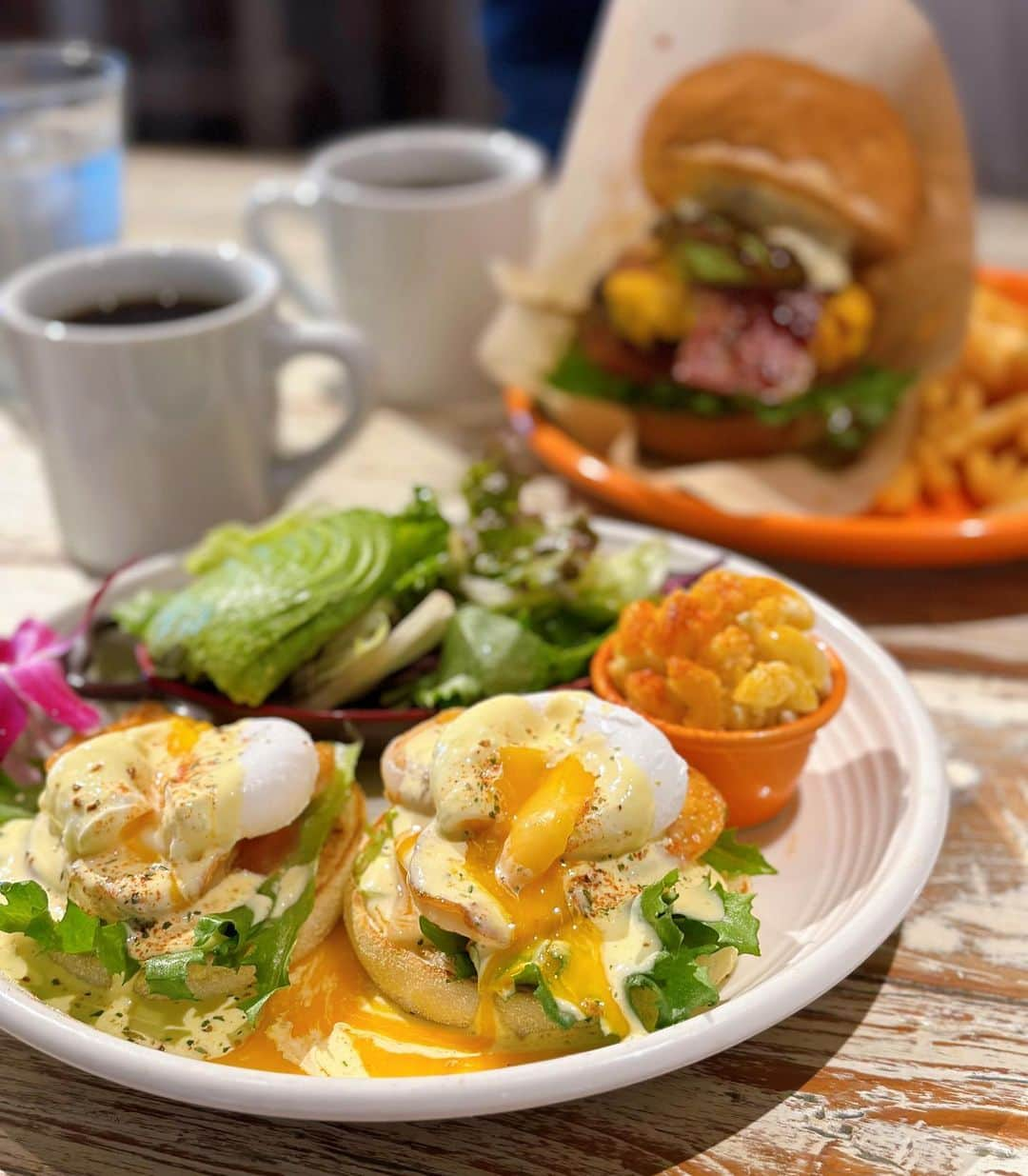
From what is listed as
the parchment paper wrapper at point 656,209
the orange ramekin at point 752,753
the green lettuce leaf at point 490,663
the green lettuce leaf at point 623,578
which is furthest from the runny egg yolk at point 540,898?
the parchment paper wrapper at point 656,209

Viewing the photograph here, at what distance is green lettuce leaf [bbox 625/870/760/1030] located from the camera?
1.00m

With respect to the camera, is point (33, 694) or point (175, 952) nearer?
point (175, 952)

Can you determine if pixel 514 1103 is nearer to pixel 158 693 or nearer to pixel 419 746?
pixel 419 746

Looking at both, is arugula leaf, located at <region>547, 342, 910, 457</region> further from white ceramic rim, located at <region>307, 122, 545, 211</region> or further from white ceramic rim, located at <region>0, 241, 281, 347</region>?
white ceramic rim, located at <region>0, 241, 281, 347</region>

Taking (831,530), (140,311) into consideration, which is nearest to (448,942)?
(831,530)

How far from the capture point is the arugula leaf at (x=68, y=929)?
1.06 m

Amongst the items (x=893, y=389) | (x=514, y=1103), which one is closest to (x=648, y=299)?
(x=893, y=389)

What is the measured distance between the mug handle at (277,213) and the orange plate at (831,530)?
0.75 meters

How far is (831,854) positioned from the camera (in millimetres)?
1315

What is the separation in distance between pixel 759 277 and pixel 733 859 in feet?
4.49

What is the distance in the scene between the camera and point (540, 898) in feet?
3.44

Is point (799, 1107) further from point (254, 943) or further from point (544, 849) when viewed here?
point (254, 943)

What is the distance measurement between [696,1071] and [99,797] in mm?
583

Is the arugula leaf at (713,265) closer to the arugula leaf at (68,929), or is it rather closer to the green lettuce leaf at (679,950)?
the green lettuce leaf at (679,950)
